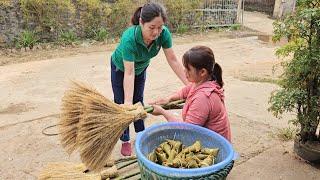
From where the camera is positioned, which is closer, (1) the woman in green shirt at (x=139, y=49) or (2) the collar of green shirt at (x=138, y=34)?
(1) the woman in green shirt at (x=139, y=49)

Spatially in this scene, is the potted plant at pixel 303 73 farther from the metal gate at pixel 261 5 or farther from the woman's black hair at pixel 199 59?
the metal gate at pixel 261 5

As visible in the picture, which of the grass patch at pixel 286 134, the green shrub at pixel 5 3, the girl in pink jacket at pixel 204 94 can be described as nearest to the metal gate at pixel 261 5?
the green shrub at pixel 5 3

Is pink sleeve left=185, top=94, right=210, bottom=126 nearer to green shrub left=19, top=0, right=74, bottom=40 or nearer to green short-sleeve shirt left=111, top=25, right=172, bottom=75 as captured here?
green short-sleeve shirt left=111, top=25, right=172, bottom=75

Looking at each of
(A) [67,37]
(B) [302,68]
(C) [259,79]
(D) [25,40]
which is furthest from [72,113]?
(A) [67,37]

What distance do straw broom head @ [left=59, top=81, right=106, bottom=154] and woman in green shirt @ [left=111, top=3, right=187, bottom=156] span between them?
0.44 metres

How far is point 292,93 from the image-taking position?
3.85 meters

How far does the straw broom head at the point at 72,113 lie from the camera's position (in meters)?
2.90

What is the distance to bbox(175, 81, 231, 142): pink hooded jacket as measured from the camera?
2.74m

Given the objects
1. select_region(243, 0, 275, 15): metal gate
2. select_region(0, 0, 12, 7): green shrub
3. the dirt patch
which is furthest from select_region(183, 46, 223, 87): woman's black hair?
select_region(243, 0, 275, 15): metal gate

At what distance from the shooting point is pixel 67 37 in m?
9.97

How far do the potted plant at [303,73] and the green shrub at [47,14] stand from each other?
689 centimetres

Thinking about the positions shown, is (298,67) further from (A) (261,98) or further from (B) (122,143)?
(A) (261,98)

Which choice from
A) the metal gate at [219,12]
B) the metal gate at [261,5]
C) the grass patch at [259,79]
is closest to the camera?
the grass patch at [259,79]

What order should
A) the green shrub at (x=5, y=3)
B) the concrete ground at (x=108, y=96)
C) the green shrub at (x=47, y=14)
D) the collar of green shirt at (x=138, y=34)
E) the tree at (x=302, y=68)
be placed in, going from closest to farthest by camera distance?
the collar of green shirt at (x=138, y=34), the tree at (x=302, y=68), the concrete ground at (x=108, y=96), the green shrub at (x=5, y=3), the green shrub at (x=47, y=14)
